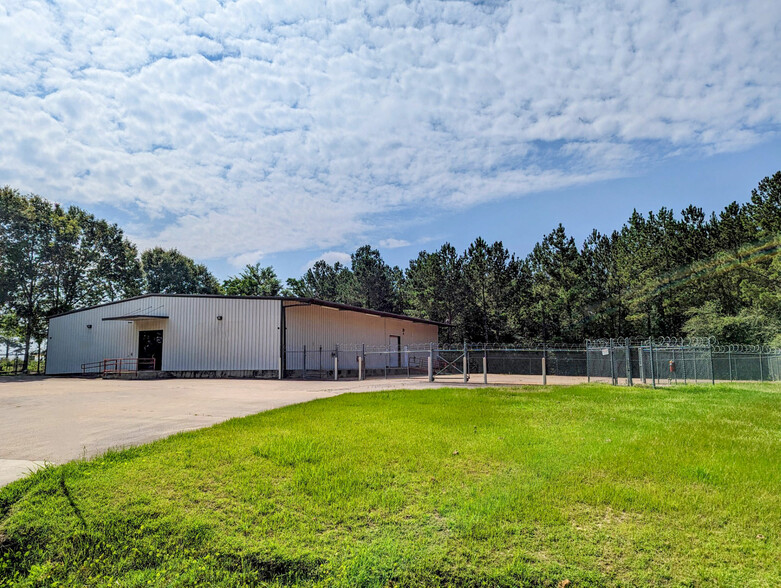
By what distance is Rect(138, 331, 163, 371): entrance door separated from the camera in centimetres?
2797

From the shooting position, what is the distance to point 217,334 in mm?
27031

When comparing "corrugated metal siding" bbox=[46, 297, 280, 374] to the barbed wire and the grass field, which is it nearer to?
the barbed wire

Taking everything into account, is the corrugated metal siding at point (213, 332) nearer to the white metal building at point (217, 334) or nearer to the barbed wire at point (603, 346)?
the white metal building at point (217, 334)

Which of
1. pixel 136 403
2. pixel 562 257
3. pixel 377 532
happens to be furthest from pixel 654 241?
pixel 377 532

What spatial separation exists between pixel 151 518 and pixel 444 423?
5.26 metres

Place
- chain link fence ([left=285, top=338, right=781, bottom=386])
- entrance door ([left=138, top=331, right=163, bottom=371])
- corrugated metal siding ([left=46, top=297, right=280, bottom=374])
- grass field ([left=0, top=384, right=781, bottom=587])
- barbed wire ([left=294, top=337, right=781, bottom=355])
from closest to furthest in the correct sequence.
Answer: grass field ([left=0, top=384, right=781, bottom=587]), barbed wire ([left=294, top=337, right=781, bottom=355]), chain link fence ([left=285, top=338, right=781, bottom=386]), corrugated metal siding ([left=46, top=297, right=280, bottom=374]), entrance door ([left=138, top=331, right=163, bottom=371])

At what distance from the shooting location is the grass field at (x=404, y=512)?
12.0 ft

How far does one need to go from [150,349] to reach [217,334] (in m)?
4.70

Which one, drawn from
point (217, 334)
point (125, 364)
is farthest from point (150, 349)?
point (217, 334)

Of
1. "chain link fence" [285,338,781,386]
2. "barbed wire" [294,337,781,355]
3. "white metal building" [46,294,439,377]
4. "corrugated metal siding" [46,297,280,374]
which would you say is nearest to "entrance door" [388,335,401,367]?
"chain link fence" [285,338,781,386]

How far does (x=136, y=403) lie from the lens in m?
12.9

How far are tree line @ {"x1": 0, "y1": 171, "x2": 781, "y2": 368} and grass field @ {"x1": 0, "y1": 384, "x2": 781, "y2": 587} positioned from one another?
82.3 ft

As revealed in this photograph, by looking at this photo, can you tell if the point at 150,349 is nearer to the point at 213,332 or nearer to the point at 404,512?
the point at 213,332

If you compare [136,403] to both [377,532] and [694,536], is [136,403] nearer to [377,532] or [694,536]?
[377,532]
